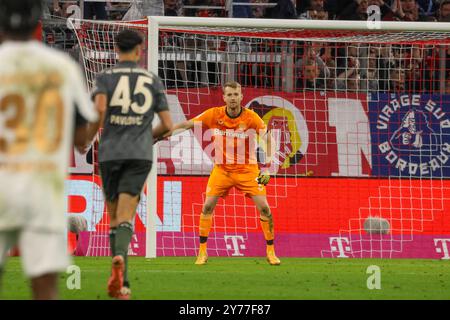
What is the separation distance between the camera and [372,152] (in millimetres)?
17219

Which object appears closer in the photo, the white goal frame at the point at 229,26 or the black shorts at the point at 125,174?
the black shorts at the point at 125,174

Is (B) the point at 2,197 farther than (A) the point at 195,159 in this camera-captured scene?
No

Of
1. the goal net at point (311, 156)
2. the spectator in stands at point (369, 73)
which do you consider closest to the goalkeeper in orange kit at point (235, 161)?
the goal net at point (311, 156)

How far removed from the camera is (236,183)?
1472cm

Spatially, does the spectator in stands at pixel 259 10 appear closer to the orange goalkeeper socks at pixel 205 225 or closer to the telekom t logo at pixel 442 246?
the telekom t logo at pixel 442 246

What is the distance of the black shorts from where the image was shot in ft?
31.0

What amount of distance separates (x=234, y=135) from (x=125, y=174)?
17.9 feet

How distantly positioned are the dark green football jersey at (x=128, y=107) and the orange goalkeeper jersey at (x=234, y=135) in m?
5.07

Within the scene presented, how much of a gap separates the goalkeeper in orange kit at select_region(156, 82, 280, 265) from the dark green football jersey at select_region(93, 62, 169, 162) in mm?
4977

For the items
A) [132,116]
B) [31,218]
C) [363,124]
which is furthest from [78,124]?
[363,124]

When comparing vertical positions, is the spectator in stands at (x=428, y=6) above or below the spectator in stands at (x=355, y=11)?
above

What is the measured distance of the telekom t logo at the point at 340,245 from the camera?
16.9m

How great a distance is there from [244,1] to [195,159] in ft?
14.0
